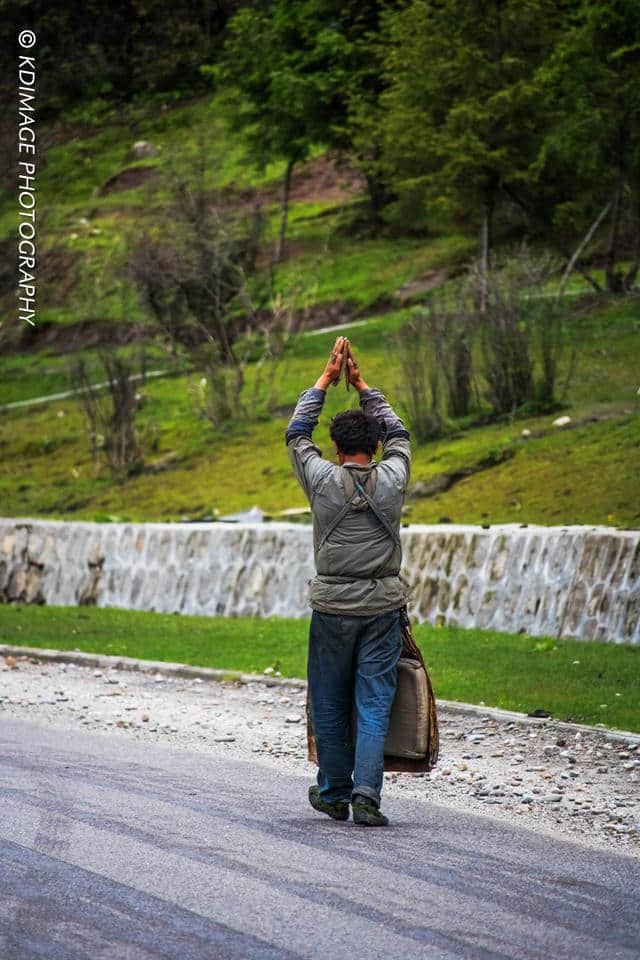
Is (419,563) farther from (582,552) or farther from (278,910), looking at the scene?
(278,910)

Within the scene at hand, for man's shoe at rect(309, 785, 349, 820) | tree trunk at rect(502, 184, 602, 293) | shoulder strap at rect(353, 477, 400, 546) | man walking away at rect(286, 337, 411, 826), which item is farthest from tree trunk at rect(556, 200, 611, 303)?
man's shoe at rect(309, 785, 349, 820)

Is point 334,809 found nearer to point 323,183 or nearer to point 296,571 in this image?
point 296,571

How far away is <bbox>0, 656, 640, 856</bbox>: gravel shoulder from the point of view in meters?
8.34

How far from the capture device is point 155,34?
249ft

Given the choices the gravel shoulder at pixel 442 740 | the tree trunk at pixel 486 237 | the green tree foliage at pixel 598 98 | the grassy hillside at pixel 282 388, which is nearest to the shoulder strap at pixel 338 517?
the gravel shoulder at pixel 442 740

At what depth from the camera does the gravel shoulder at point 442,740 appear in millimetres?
8344

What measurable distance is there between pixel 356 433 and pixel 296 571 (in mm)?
10205

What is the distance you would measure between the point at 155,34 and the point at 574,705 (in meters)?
69.0

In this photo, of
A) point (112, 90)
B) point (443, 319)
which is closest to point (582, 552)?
point (443, 319)

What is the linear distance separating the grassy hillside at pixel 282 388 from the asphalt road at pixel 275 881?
9584mm

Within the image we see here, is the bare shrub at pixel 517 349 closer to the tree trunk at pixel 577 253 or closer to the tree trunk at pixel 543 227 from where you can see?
the tree trunk at pixel 577 253

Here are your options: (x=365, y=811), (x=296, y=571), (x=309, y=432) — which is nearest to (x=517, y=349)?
(x=296, y=571)

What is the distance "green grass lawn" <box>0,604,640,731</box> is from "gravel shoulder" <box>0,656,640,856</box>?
1.90ft

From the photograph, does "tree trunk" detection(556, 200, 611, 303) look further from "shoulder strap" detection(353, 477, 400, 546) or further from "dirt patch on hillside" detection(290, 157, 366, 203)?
"dirt patch on hillside" detection(290, 157, 366, 203)
